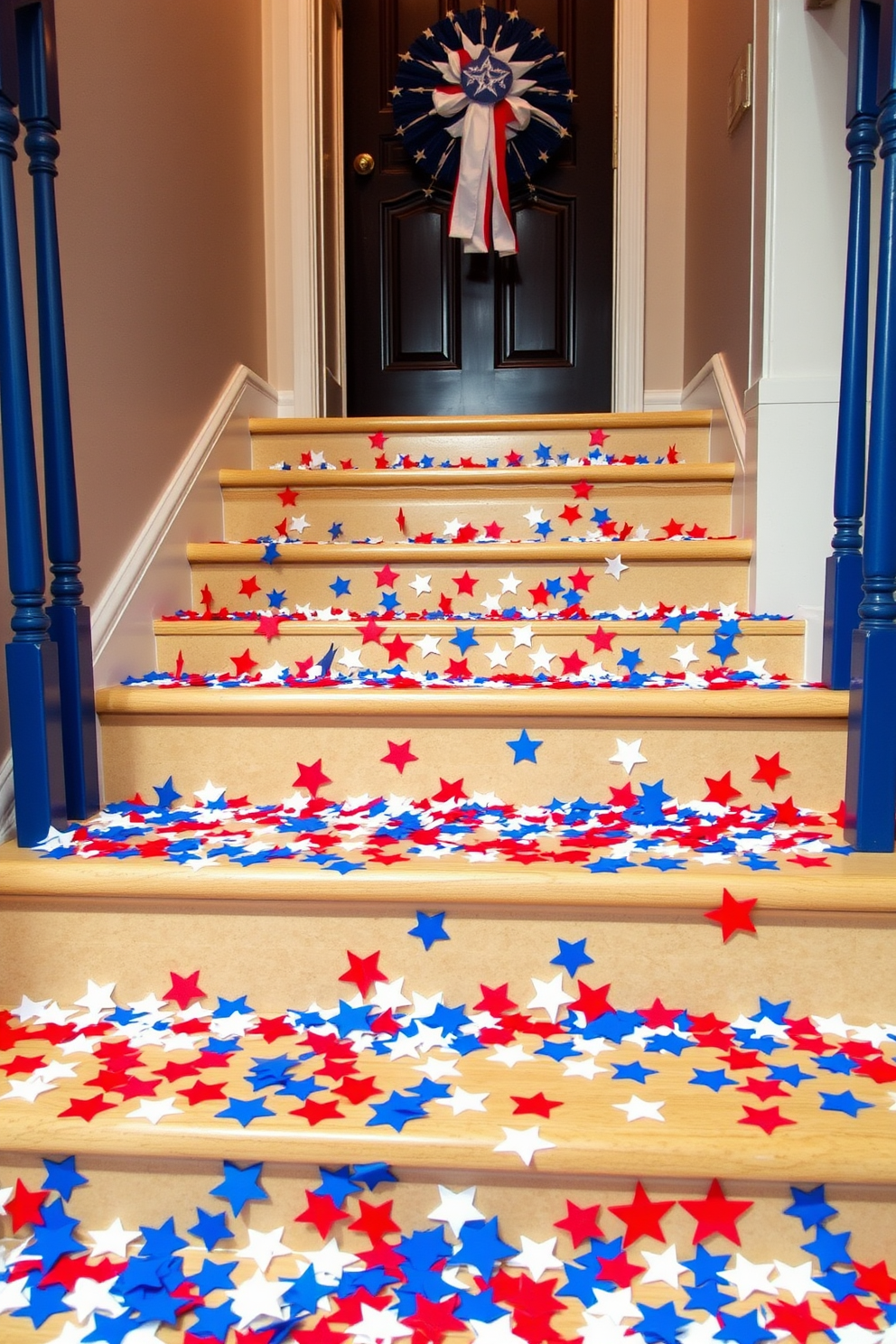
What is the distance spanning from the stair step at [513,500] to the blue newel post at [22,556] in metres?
0.92

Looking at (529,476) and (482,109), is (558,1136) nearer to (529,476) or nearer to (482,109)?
(529,476)

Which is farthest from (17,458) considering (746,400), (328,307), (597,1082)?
(328,307)

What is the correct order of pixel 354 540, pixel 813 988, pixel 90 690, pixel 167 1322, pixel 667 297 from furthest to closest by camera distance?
pixel 667 297 → pixel 354 540 → pixel 90 690 → pixel 813 988 → pixel 167 1322

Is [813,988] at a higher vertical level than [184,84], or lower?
lower

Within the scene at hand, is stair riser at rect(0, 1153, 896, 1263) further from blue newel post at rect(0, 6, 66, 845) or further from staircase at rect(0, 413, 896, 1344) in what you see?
blue newel post at rect(0, 6, 66, 845)

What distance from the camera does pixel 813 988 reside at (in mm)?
1021

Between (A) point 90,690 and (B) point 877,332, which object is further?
(A) point 90,690

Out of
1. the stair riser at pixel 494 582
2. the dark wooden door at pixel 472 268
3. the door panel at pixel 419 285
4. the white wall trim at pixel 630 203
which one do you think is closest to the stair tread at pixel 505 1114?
the stair riser at pixel 494 582

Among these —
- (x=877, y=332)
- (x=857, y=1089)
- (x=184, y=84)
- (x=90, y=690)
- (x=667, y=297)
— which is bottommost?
(x=857, y=1089)

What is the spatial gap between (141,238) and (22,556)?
0.92 metres

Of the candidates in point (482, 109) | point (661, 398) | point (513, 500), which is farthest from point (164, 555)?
point (482, 109)

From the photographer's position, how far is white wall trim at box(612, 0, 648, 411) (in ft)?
A: 9.55

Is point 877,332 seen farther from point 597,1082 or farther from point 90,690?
point 90,690

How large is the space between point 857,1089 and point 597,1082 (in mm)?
245
